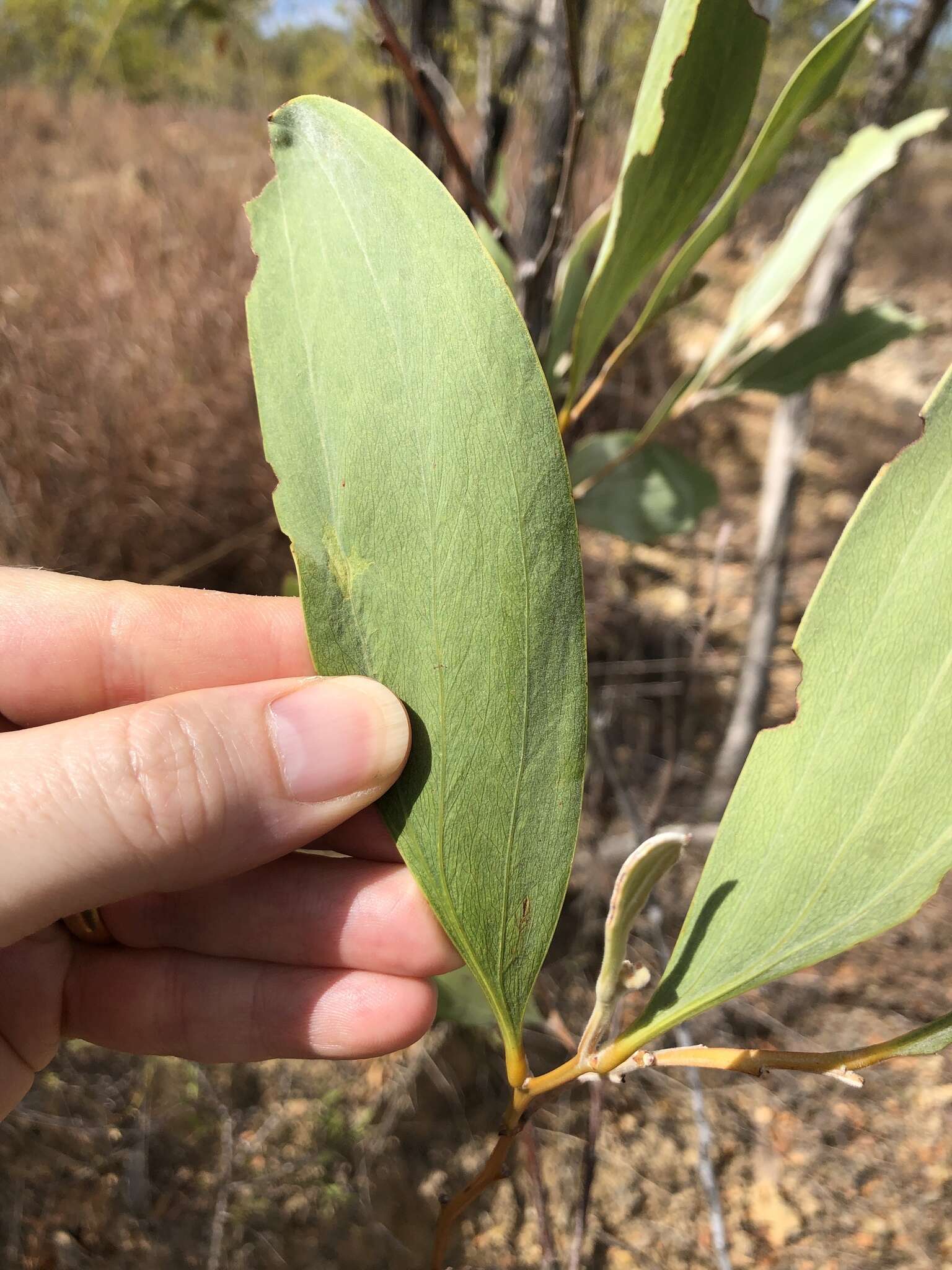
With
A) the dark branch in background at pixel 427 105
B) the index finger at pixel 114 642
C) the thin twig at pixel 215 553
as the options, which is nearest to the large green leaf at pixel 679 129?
the dark branch in background at pixel 427 105

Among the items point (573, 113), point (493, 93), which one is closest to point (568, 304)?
point (573, 113)

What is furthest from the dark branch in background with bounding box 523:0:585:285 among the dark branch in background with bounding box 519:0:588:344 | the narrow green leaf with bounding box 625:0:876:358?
the narrow green leaf with bounding box 625:0:876:358

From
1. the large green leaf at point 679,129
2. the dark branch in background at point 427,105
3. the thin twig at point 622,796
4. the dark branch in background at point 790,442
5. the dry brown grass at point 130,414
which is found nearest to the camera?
the large green leaf at point 679,129

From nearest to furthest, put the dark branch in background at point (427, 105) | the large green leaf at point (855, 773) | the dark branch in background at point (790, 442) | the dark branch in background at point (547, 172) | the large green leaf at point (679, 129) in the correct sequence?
the large green leaf at point (855, 773) < the large green leaf at point (679, 129) < the dark branch in background at point (427, 105) < the dark branch in background at point (547, 172) < the dark branch in background at point (790, 442)

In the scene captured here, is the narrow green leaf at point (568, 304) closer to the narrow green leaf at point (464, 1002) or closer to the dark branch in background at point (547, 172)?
the dark branch in background at point (547, 172)

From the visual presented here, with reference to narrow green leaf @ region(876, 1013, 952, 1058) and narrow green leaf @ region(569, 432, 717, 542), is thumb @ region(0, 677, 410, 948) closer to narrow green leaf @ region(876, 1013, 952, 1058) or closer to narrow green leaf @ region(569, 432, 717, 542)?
narrow green leaf @ region(876, 1013, 952, 1058)

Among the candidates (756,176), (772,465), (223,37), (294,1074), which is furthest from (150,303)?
(756,176)
